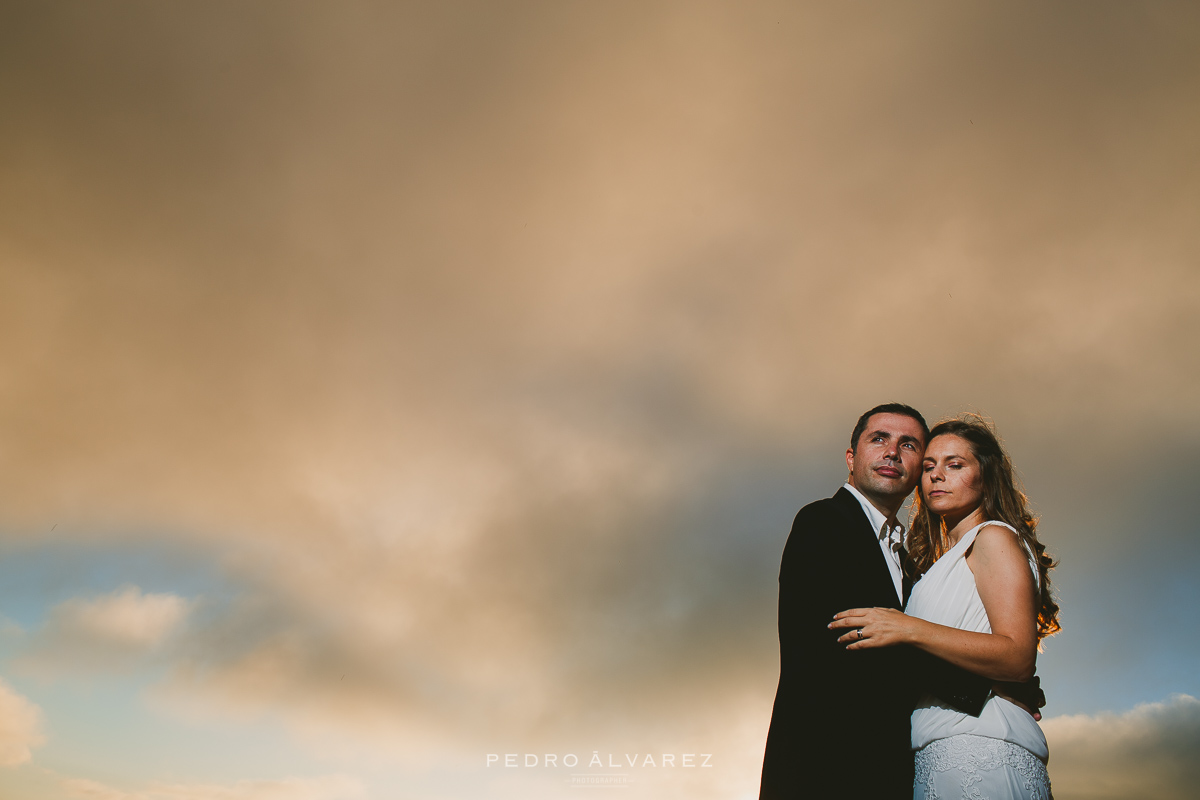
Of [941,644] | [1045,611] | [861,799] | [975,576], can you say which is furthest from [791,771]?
[1045,611]

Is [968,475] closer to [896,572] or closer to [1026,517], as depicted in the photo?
[1026,517]

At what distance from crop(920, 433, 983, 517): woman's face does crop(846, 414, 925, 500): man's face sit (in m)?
0.22

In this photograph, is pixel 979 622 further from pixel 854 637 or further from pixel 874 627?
pixel 854 637

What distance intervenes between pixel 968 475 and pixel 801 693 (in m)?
2.96

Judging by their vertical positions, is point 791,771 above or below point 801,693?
Answer: below

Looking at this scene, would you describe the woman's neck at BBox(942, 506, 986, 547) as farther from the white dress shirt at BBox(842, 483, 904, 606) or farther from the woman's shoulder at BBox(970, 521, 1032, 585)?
the white dress shirt at BBox(842, 483, 904, 606)

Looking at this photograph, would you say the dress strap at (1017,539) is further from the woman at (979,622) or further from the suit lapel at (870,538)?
the suit lapel at (870,538)

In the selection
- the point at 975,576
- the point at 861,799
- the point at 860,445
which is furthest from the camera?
the point at 860,445

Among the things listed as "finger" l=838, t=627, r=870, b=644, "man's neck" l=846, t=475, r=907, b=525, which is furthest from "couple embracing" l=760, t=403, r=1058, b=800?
"man's neck" l=846, t=475, r=907, b=525

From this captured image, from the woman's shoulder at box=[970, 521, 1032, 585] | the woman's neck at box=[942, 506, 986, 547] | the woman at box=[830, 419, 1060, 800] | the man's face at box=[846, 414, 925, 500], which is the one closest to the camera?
the woman at box=[830, 419, 1060, 800]

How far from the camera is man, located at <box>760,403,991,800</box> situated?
5.81 metres

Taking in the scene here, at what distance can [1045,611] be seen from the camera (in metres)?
7.22

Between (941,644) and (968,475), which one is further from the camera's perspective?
(968,475)

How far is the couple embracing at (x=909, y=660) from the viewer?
5844 mm
